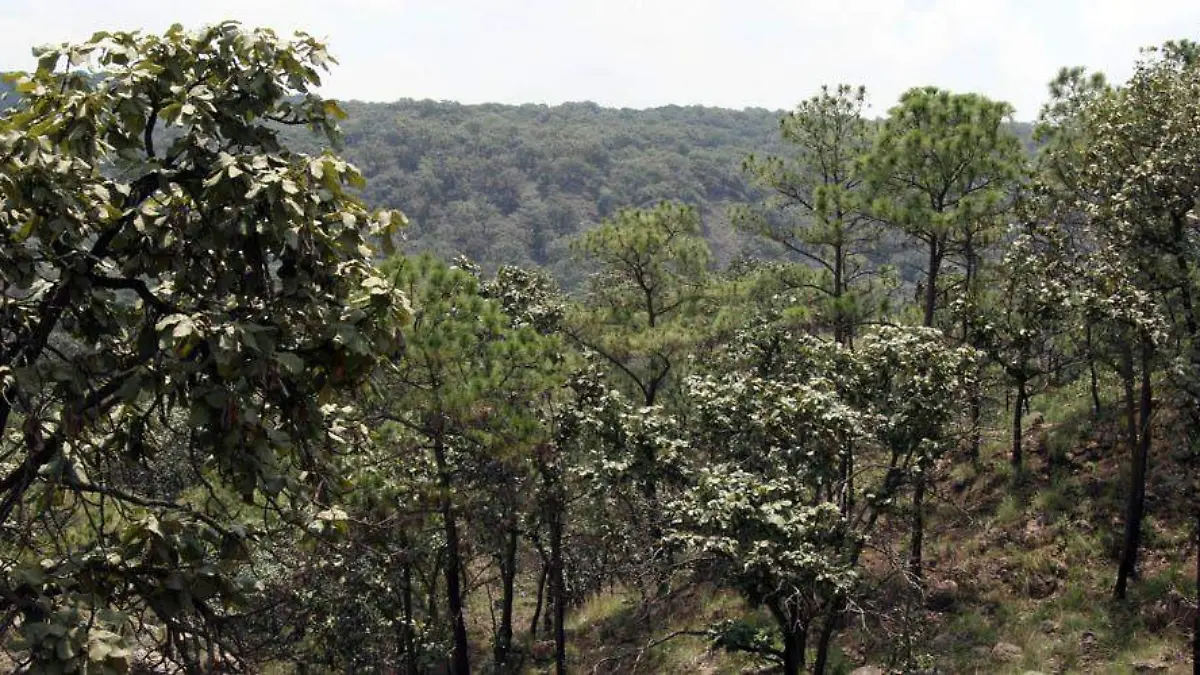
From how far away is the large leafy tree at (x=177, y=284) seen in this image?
14.9 feet

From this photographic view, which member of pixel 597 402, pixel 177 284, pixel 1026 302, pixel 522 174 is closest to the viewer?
pixel 177 284

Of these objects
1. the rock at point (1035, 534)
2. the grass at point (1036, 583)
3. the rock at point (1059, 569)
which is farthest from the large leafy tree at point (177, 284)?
the rock at point (1035, 534)

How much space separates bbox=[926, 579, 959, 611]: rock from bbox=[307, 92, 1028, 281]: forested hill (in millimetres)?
70003

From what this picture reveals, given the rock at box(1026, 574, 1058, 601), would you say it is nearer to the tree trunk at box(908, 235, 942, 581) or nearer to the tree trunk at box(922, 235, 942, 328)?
the tree trunk at box(908, 235, 942, 581)

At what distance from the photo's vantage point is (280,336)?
4.84 m

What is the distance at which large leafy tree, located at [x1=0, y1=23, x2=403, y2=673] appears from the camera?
4551 millimetres

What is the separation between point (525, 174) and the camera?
126688mm

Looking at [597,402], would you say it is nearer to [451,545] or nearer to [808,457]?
[451,545]

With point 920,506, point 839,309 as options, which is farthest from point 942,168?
point 920,506

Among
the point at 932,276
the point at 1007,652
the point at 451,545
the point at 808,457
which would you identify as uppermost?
the point at 932,276

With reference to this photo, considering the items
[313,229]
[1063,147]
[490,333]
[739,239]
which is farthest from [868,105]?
[739,239]

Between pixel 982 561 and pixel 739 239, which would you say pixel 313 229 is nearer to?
pixel 982 561

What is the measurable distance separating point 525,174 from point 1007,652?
116m

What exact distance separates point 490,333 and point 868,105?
1309 centimetres
